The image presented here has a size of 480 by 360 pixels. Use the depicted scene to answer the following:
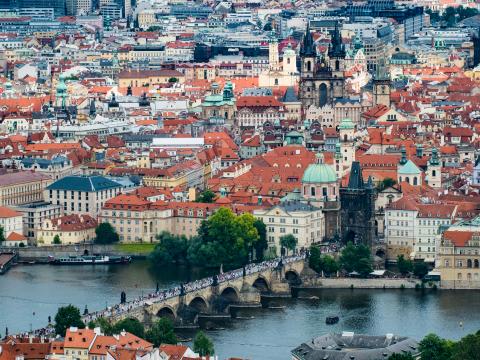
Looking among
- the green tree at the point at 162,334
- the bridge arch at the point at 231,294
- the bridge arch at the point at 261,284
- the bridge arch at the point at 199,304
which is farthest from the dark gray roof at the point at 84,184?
the green tree at the point at 162,334

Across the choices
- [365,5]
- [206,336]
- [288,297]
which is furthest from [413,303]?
[365,5]

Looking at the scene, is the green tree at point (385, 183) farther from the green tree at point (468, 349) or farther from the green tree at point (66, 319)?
the green tree at point (468, 349)

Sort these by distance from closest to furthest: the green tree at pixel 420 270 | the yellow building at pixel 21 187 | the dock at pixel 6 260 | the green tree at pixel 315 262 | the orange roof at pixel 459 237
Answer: the orange roof at pixel 459 237 → the green tree at pixel 420 270 → the green tree at pixel 315 262 → the dock at pixel 6 260 → the yellow building at pixel 21 187

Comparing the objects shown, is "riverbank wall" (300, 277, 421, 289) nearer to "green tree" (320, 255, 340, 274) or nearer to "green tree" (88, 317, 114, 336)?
"green tree" (320, 255, 340, 274)

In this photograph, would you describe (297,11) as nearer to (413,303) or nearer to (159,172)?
(159,172)

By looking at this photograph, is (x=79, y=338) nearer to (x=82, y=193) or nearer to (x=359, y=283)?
(x=359, y=283)

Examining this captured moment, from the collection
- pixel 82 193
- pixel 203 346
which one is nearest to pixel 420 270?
pixel 82 193

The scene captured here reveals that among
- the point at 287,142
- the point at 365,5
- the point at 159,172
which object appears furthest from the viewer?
the point at 365,5
